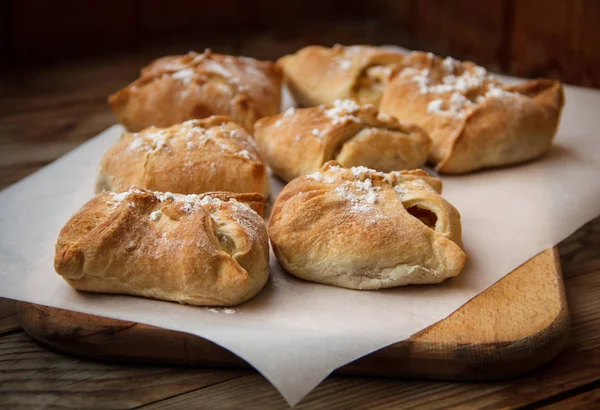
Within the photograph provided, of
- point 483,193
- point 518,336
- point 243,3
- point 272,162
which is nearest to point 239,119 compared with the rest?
point 272,162

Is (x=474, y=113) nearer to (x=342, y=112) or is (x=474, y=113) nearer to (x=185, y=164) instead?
(x=342, y=112)

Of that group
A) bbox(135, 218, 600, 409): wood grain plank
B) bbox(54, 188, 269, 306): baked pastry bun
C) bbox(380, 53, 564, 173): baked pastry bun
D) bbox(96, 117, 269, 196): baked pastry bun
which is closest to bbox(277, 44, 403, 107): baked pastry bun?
bbox(380, 53, 564, 173): baked pastry bun

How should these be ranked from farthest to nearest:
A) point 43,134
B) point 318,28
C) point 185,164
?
point 318,28 → point 43,134 → point 185,164

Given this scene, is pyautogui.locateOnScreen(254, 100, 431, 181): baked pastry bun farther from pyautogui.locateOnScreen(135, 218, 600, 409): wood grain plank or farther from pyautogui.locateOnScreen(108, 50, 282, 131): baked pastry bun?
pyautogui.locateOnScreen(135, 218, 600, 409): wood grain plank

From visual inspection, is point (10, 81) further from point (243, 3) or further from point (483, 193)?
point (483, 193)

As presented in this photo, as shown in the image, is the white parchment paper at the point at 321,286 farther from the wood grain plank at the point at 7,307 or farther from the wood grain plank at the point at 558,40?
the wood grain plank at the point at 558,40

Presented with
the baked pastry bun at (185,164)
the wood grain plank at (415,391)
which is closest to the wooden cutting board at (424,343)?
the wood grain plank at (415,391)

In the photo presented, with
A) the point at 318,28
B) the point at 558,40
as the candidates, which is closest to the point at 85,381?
the point at 558,40
